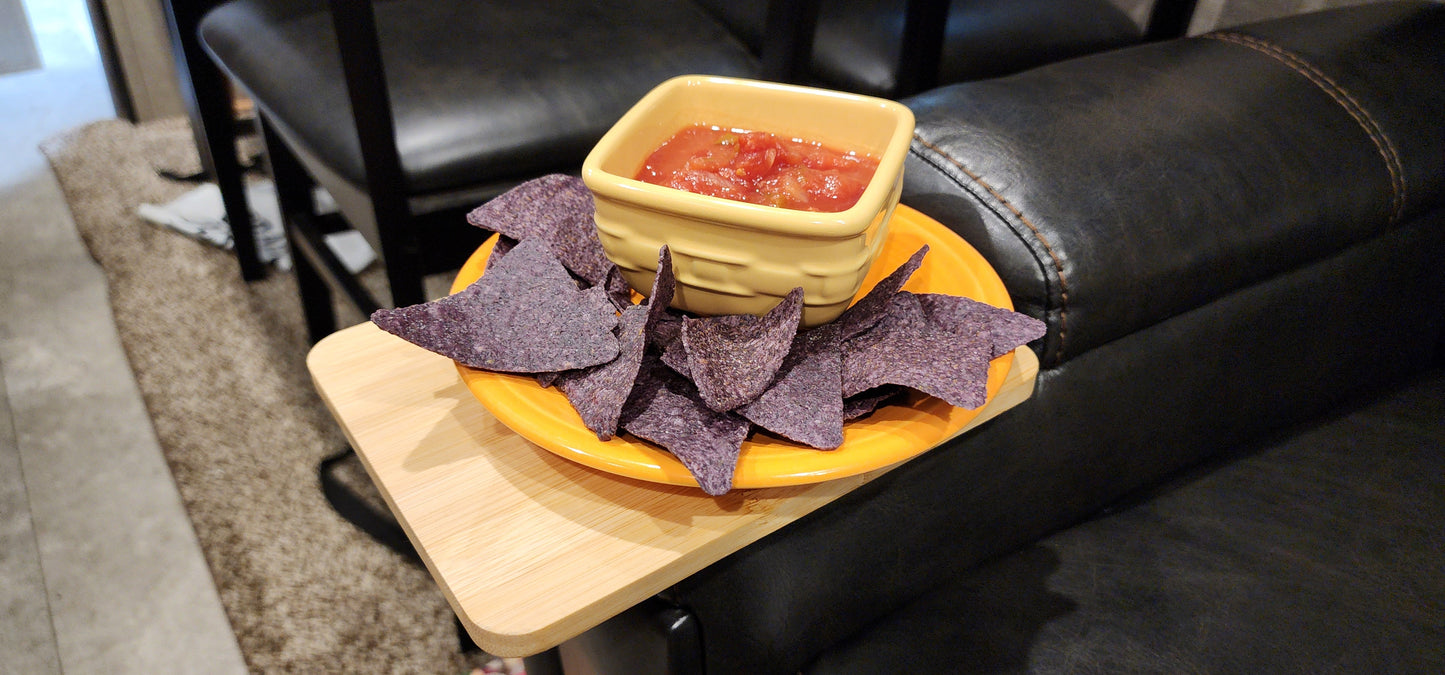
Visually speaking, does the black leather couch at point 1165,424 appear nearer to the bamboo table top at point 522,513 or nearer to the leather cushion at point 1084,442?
the leather cushion at point 1084,442

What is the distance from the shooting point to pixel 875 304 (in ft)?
1.88

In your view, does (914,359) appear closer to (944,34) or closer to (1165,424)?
(1165,424)

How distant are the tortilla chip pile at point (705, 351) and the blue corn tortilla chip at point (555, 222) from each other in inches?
0.7

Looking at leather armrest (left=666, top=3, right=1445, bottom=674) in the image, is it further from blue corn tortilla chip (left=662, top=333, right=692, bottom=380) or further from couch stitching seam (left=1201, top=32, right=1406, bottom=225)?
blue corn tortilla chip (left=662, top=333, right=692, bottom=380)

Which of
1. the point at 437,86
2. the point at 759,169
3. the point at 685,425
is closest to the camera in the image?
the point at 685,425

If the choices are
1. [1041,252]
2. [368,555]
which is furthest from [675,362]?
[368,555]

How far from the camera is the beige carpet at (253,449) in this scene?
46.1 inches

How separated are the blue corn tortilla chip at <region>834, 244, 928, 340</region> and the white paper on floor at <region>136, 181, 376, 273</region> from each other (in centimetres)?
156

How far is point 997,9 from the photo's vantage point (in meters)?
1.39

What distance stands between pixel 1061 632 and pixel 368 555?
37.5 inches

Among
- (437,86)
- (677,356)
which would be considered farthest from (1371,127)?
(437,86)

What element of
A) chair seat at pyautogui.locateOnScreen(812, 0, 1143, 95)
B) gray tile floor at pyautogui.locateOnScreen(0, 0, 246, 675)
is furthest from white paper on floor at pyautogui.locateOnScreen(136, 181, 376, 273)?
chair seat at pyautogui.locateOnScreen(812, 0, 1143, 95)

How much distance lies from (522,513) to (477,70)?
2.59 feet

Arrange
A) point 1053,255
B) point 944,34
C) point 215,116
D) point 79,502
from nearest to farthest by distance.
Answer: point 1053,255
point 944,34
point 79,502
point 215,116
